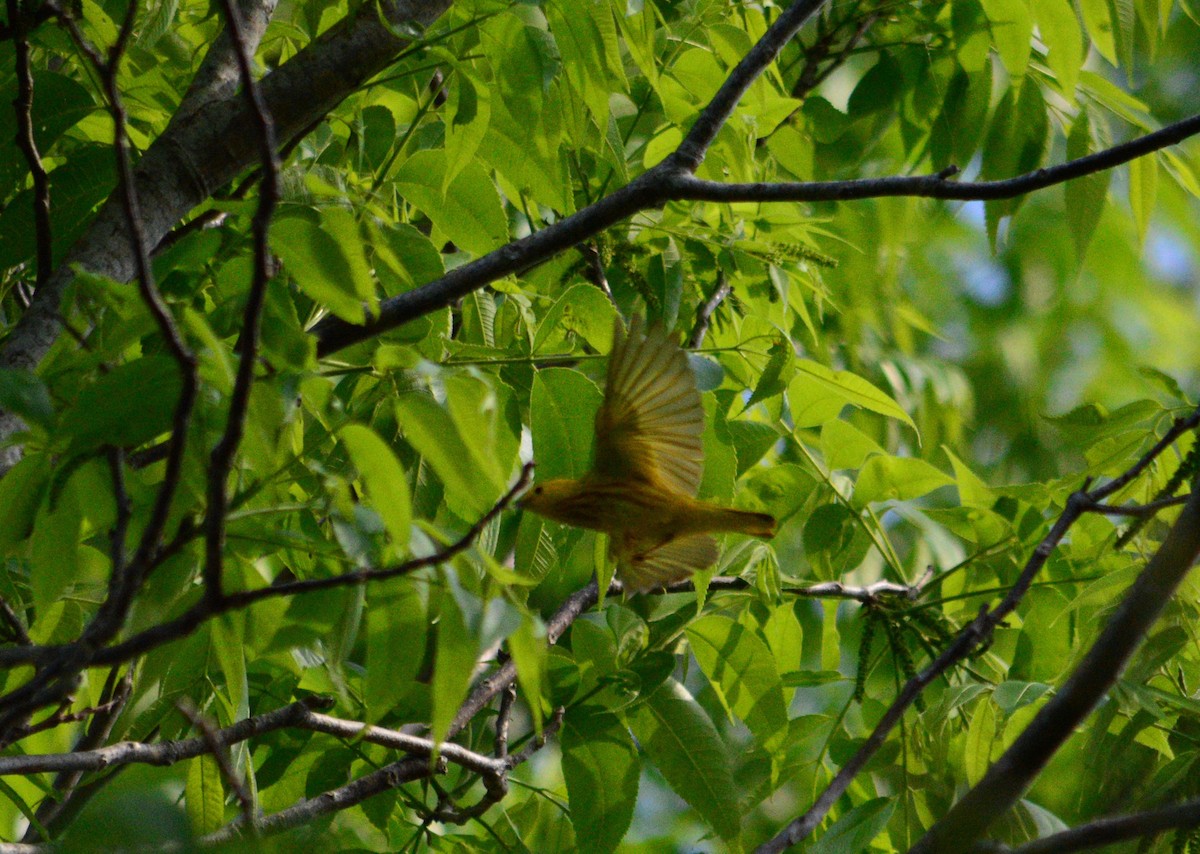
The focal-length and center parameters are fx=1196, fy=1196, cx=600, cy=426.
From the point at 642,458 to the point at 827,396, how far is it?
81cm

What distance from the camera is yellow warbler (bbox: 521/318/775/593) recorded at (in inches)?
74.6

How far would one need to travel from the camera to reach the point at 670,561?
215 cm

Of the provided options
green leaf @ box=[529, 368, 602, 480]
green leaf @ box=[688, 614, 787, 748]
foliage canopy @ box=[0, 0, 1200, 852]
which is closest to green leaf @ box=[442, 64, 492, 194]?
foliage canopy @ box=[0, 0, 1200, 852]

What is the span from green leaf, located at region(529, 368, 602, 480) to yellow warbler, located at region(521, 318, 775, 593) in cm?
3

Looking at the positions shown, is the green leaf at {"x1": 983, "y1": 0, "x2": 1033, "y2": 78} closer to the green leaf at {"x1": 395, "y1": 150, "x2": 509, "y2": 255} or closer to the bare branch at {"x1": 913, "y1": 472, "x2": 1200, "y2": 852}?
the green leaf at {"x1": 395, "y1": 150, "x2": 509, "y2": 255}

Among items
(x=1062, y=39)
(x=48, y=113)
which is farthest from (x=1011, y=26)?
(x=48, y=113)

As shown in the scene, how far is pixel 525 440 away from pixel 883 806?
0.93 metres

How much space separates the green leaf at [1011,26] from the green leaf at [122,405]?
78.5 inches

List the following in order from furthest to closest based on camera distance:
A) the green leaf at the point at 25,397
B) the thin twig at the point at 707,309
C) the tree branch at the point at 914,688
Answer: the thin twig at the point at 707,309
the tree branch at the point at 914,688
the green leaf at the point at 25,397

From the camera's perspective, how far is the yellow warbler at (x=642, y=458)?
190 cm

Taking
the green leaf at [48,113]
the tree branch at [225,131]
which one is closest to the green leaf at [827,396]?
the tree branch at [225,131]

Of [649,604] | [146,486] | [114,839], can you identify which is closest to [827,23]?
[649,604]

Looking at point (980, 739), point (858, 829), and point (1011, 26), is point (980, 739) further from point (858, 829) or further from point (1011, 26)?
point (1011, 26)

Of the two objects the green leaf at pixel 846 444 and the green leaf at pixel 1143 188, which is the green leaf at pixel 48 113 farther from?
the green leaf at pixel 1143 188
